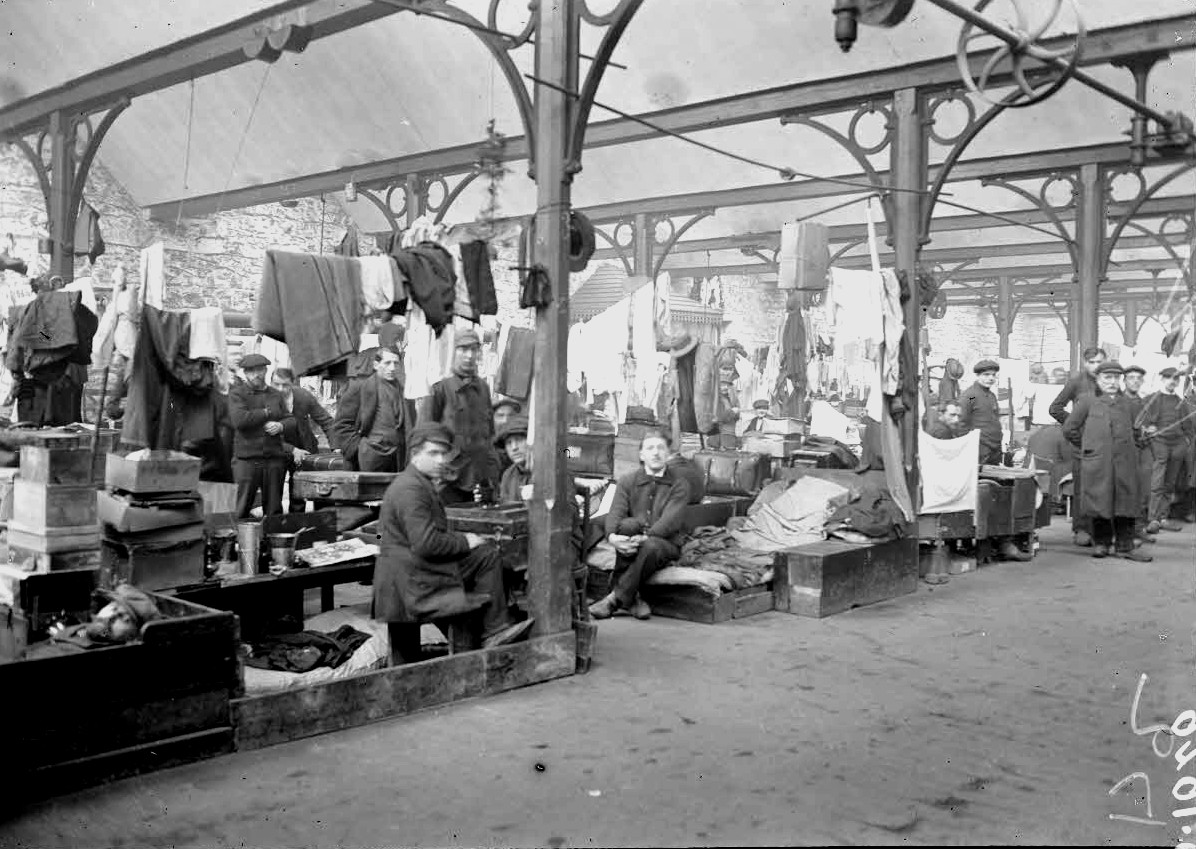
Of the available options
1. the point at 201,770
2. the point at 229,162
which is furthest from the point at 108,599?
the point at 229,162

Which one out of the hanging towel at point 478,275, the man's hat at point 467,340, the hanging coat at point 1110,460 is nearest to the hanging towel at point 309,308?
the hanging towel at point 478,275

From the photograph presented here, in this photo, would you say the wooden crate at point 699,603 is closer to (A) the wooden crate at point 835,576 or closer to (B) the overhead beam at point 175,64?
(A) the wooden crate at point 835,576

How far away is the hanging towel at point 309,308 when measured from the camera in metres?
5.89

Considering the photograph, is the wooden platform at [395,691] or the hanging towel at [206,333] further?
the hanging towel at [206,333]

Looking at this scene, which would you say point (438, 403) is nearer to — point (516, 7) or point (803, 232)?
point (516, 7)

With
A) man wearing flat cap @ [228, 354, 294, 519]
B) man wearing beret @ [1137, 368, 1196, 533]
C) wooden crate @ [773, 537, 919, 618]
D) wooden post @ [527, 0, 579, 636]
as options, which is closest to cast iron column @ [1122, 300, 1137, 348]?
man wearing beret @ [1137, 368, 1196, 533]

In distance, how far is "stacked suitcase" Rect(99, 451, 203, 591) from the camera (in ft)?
18.8

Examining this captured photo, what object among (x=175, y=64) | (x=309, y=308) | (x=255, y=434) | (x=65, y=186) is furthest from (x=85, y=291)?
(x=309, y=308)

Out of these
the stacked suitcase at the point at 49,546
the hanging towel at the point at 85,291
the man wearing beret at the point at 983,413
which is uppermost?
the hanging towel at the point at 85,291

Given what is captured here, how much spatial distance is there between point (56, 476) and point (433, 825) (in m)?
2.48

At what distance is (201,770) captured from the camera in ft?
14.9

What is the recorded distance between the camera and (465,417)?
7.96m

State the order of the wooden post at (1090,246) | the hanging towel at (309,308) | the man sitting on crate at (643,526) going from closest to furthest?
the hanging towel at (309,308) < the man sitting on crate at (643,526) < the wooden post at (1090,246)

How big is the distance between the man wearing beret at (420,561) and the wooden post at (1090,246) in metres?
9.06
